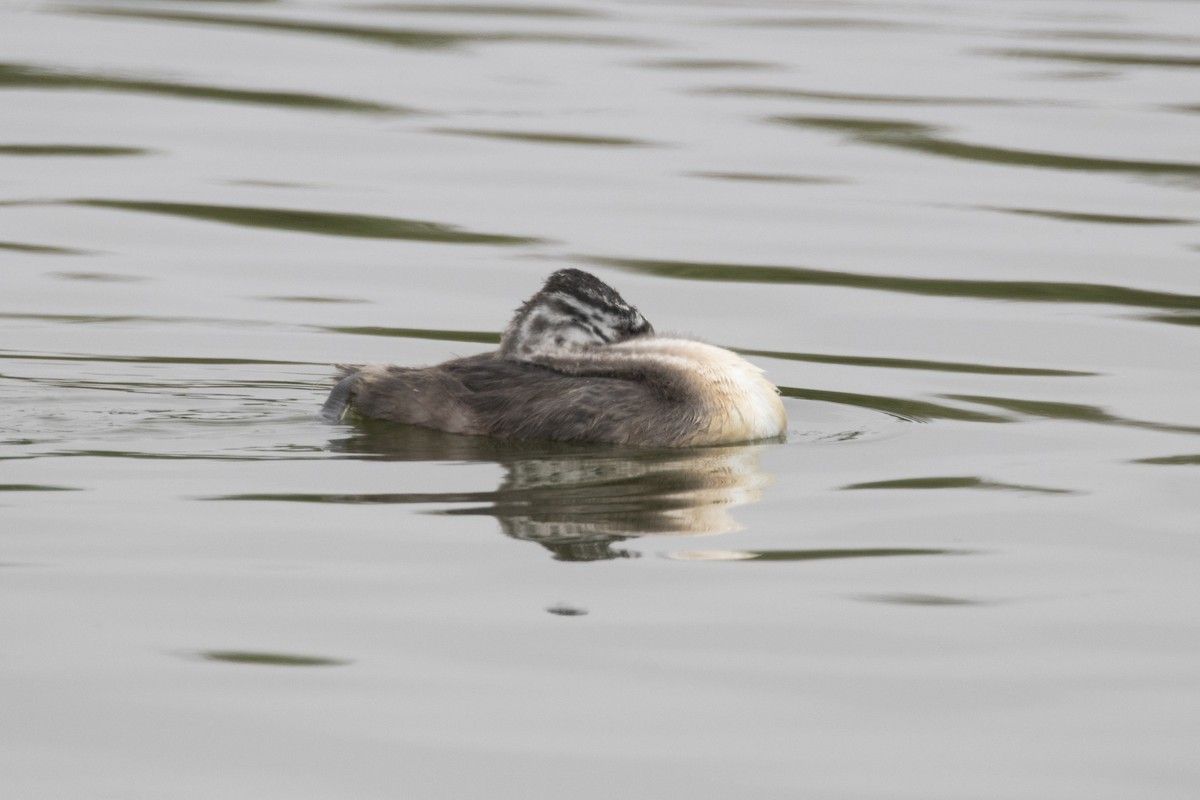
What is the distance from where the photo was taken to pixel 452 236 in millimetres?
15094

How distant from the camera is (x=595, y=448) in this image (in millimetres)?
9789

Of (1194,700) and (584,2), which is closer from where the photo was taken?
(1194,700)

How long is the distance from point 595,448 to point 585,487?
802mm

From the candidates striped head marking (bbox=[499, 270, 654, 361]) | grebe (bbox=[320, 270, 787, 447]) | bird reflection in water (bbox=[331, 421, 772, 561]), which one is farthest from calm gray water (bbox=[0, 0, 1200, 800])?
striped head marking (bbox=[499, 270, 654, 361])

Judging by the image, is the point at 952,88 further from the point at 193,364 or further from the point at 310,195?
the point at 193,364

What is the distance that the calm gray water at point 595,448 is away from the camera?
631cm

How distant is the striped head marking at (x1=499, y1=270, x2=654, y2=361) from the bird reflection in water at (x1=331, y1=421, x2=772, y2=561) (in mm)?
588

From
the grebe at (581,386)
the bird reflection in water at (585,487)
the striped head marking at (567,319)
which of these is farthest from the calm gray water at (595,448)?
the striped head marking at (567,319)

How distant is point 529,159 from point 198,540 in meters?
9.65

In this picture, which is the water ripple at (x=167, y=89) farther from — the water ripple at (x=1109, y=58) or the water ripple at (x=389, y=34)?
the water ripple at (x=1109, y=58)

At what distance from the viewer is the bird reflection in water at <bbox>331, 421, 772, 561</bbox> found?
27.2 ft

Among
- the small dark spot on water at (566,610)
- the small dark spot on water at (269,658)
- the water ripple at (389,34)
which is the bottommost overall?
the small dark spot on water at (269,658)

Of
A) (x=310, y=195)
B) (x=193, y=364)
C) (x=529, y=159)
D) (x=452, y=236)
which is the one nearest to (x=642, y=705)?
(x=193, y=364)

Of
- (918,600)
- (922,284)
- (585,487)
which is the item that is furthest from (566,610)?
(922,284)
